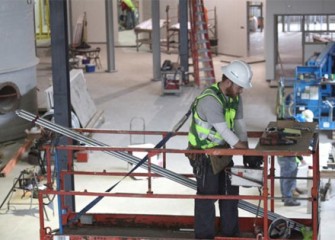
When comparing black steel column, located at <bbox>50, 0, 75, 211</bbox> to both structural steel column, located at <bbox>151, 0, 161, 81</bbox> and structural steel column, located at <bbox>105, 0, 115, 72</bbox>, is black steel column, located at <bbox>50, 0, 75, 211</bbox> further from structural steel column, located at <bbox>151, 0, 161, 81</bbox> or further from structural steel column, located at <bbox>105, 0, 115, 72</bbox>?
structural steel column, located at <bbox>105, 0, 115, 72</bbox>

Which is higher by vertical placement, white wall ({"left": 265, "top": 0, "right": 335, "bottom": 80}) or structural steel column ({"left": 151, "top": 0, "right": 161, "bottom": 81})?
white wall ({"left": 265, "top": 0, "right": 335, "bottom": 80})

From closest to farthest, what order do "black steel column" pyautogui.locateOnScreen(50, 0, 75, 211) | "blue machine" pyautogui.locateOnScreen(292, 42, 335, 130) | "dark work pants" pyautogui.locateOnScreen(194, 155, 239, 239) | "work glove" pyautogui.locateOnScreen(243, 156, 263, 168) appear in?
"dark work pants" pyautogui.locateOnScreen(194, 155, 239, 239), "work glove" pyautogui.locateOnScreen(243, 156, 263, 168), "black steel column" pyautogui.locateOnScreen(50, 0, 75, 211), "blue machine" pyautogui.locateOnScreen(292, 42, 335, 130)

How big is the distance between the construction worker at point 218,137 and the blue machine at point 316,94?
35.1 feet

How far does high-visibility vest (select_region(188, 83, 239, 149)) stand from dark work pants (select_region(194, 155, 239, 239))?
0.57 ft

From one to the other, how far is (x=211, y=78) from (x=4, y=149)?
8735 mm

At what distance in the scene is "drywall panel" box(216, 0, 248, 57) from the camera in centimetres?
3344

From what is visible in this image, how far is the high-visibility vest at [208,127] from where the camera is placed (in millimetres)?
9320

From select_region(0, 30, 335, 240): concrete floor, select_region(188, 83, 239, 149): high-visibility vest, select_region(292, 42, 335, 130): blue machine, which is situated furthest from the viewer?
select_region(292, 42, 335, 130): blue machine


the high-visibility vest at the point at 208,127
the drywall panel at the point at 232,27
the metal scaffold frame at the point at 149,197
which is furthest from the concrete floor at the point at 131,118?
the high-visibility vest at the point at 208,127

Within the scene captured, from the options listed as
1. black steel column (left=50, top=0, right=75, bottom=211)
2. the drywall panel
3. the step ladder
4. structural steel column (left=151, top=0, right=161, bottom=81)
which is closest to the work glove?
black steel column (left=50, top=0, right=75, bottom=211)

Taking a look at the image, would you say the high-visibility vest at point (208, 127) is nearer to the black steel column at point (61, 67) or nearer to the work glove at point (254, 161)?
the work glove at point (254, 161)

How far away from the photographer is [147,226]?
10.2m

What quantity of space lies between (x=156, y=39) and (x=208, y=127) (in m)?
18.6

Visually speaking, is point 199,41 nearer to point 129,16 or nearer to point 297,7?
point 297,7
